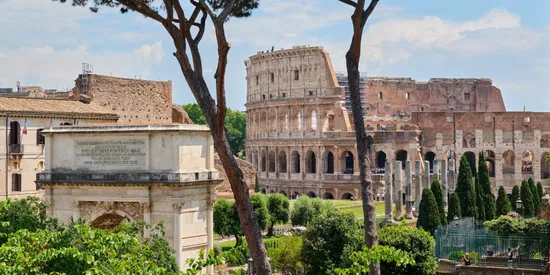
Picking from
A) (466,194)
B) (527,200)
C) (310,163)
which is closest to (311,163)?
(310,163)

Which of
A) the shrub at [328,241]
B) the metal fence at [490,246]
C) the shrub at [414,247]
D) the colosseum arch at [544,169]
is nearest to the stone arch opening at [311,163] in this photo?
the colosseum arch at [544,169]

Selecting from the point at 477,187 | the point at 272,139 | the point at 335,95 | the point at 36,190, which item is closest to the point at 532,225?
the point at 477,187

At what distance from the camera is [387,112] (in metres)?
76.9

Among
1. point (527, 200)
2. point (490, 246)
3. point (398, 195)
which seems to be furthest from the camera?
point (527, 200)

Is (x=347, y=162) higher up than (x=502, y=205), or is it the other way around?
(x=347, y=162)

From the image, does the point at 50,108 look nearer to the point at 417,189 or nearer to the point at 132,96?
the point at 132,96

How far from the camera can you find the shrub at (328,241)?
24.0 meters

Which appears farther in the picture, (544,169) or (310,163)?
(310,163)

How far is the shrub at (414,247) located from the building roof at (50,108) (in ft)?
49.3

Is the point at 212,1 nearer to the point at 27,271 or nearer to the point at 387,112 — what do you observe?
the point at 27,271

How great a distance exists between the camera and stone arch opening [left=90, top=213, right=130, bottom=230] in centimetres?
2370

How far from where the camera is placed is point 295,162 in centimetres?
6700

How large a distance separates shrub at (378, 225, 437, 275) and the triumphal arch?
17.1 ft

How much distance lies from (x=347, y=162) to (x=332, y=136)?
16.1ft
